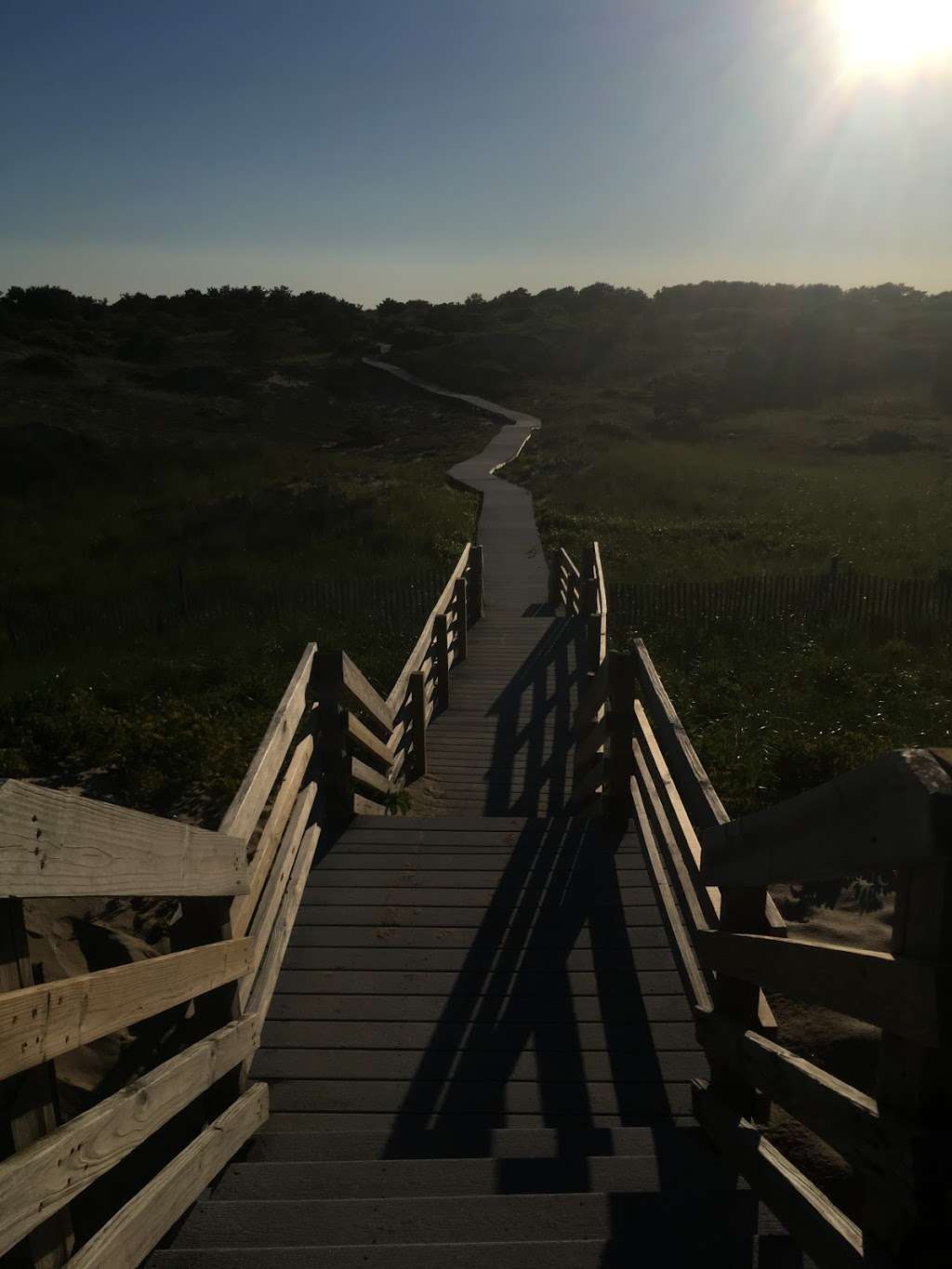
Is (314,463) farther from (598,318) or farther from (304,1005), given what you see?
(598,318)

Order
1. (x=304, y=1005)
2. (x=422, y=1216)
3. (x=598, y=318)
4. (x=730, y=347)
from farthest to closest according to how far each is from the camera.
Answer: (x=598, y=318), (x=730, y=347), (x=304, y=1005), (x=422, y=1216)

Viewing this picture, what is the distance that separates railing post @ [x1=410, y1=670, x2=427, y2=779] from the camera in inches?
337

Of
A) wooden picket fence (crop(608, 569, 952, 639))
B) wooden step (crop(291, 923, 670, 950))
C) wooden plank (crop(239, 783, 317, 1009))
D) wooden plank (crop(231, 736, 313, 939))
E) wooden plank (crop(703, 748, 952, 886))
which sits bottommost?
wooden step (crop(291, 923, 670, 950))

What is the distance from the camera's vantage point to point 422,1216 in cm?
268

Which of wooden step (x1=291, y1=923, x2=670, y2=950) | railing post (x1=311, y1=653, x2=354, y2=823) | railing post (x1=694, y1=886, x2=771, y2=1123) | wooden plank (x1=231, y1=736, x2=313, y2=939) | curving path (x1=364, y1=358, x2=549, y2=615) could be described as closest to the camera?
railing post (x1=694, y1=886, x2=771, y2=1123)

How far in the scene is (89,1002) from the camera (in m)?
2.03

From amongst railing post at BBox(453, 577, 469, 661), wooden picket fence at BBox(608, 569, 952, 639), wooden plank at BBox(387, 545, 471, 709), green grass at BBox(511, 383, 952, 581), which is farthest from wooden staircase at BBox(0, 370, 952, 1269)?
green grass at BBox(511, 383, 952, 581)

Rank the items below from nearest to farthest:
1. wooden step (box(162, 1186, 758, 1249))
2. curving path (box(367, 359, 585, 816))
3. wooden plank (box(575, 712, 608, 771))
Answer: wooden step (box(162, 1186, 758, 1249)) < wooden plank (box(575, 712, 608, 771)) < curving path (box(367, 359, 585, 816))

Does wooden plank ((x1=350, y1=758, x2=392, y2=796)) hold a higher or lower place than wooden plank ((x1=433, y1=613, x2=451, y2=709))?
lower

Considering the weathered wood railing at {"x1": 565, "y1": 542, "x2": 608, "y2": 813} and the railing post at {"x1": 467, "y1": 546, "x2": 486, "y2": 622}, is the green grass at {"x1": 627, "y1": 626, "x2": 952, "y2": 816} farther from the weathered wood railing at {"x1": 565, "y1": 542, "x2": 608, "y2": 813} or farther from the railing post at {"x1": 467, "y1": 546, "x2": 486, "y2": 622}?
the railing post at {"x1": 467, "y1": 546, "x2": 486, "y2": 622}

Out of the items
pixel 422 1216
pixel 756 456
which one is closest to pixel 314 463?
pixel 756 456

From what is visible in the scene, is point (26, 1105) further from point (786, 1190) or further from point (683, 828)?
A: point (683, 828)

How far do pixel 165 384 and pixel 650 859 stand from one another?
5340cm

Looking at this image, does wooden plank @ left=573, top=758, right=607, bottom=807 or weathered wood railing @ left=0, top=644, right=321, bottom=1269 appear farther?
wooden plank @ left=573, top=758, right=607, bottom=807
